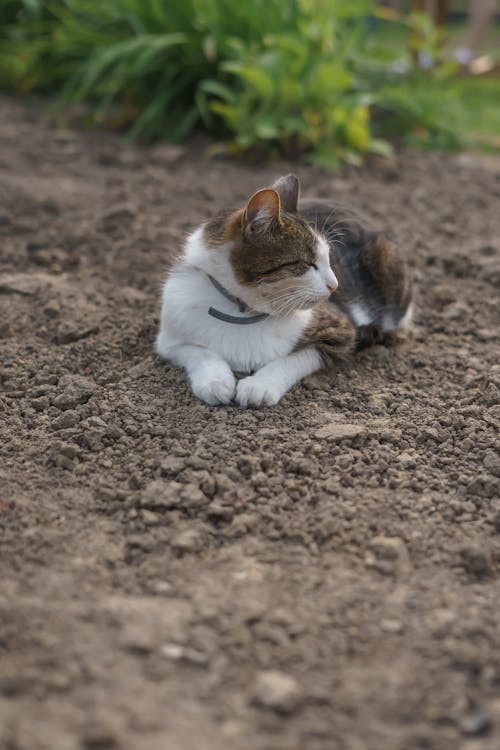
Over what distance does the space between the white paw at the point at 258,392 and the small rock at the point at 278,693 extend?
1.31 meters

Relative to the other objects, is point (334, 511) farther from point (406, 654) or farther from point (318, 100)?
point (318, 100)

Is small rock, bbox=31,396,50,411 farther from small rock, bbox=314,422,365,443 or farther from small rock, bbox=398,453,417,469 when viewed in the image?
small rock, bbox=398,453,417,469

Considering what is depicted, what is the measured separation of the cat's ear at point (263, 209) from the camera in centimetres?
305

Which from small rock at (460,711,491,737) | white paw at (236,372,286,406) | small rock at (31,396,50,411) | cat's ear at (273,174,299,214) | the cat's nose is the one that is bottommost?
small rock at (31,396,50,411)

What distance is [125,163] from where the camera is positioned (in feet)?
19.4

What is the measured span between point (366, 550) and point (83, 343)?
171 centimetres

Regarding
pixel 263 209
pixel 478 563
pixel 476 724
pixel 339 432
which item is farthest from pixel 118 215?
pixel 476 724

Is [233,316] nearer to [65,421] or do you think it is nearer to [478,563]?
[65,421]

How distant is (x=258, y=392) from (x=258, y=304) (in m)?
0.33

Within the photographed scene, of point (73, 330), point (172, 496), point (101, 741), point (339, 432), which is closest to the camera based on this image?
point (101, 741)

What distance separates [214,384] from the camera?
3252mm

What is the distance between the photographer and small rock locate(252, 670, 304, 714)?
202 centimetres

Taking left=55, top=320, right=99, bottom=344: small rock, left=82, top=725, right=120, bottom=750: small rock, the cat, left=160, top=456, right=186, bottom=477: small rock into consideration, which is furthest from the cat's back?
left=82, top=725, right=120, bottom=750: small rock

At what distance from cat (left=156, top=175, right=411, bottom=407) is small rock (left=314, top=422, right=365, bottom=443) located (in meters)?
0.23
